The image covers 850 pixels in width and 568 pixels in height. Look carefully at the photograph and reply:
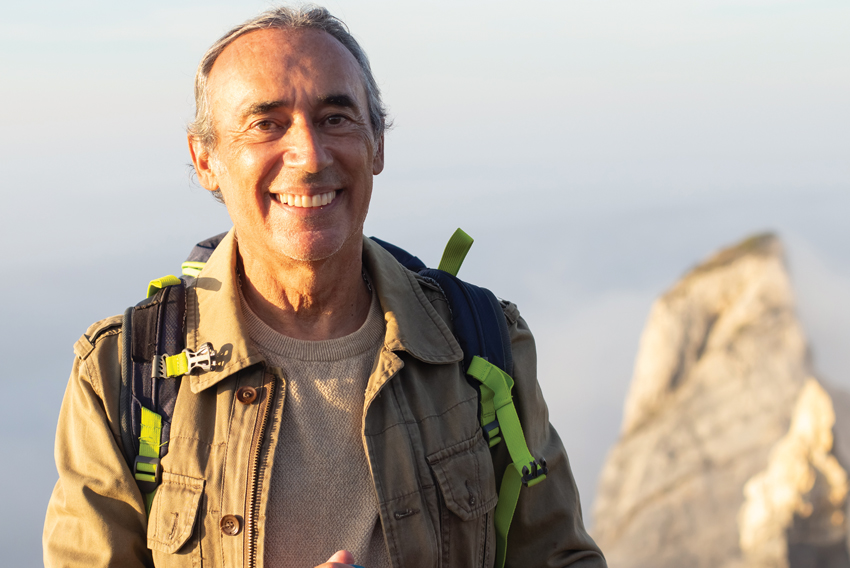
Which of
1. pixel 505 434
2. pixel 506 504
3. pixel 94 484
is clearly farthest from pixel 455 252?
pixel 94 484

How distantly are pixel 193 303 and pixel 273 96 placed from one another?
75 centimetres

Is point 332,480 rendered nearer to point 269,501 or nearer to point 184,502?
point 269,501

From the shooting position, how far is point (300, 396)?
2492 mm

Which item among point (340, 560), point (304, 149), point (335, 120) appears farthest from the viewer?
point (335, 120)

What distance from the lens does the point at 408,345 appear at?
8.41ft

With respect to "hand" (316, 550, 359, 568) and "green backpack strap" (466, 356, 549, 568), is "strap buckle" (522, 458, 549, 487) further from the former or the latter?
"hand" (316, 550, 359, 568)

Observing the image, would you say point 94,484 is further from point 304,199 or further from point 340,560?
point 304,199

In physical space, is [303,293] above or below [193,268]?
below

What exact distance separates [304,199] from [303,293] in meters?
0.35

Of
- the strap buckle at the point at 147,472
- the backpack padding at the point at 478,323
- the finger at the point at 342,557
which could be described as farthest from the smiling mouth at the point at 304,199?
the finger at the point at 342,557

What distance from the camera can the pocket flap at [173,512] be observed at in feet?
7.43

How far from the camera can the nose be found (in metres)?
2.46

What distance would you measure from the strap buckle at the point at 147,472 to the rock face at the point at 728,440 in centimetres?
1096

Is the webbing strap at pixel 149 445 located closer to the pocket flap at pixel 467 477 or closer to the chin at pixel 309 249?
the chin at pixel 309 249
